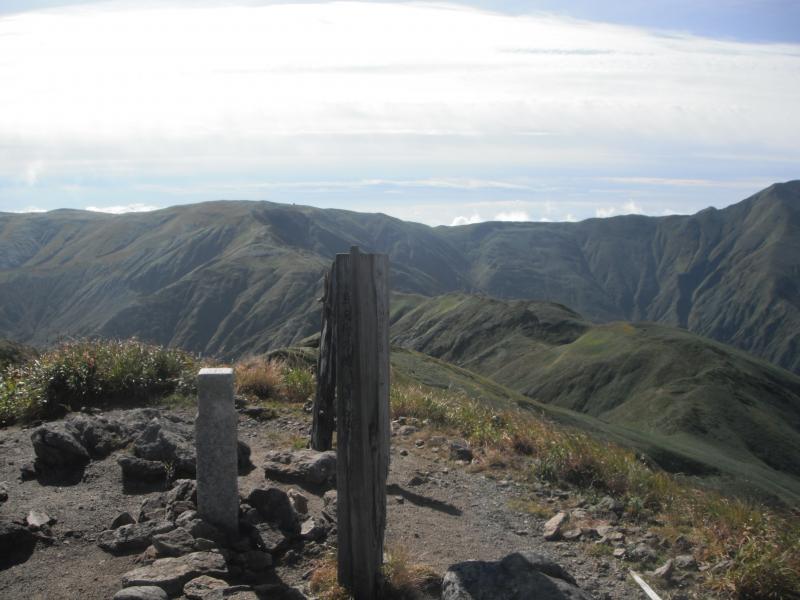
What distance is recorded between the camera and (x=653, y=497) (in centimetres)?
939

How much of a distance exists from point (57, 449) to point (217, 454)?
3.16 m

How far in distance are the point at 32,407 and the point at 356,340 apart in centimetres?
852

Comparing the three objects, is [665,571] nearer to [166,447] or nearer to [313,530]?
[313,530]

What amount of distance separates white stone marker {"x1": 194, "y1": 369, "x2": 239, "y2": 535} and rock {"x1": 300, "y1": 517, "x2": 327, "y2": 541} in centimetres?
70

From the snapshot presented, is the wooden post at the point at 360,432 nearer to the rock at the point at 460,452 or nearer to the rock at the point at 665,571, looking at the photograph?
the rock at the point at 665,571

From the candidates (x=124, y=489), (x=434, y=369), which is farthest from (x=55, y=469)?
(x=434, y=369)

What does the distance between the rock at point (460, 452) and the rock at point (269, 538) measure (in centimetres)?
430

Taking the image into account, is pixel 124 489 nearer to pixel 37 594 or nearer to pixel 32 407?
pixel 37 594

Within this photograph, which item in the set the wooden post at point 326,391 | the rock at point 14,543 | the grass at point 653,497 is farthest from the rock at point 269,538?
the grass at point 653,497

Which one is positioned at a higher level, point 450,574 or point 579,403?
point 450,574

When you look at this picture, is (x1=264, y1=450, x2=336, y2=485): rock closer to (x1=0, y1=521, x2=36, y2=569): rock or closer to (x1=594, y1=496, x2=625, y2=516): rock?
(x1=0, y1=521, x2=36, y2=569): rock

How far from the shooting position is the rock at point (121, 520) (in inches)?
301

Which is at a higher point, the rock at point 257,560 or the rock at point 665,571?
the rock at point 257,560

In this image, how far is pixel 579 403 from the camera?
4887 inches
